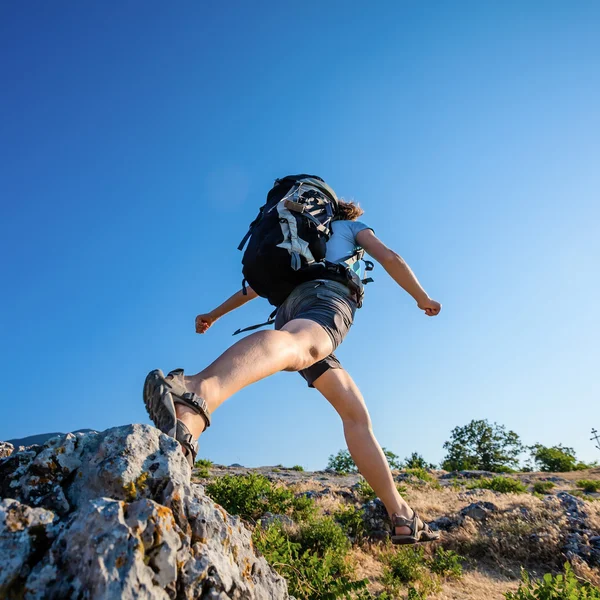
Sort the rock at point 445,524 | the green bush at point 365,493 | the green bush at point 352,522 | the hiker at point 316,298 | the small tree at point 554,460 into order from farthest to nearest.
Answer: the small tree at point 554,460 → the green bush at point 365,493 → the rock at point 445,524 → the green bush at point 352,522 → the hiker at point 316,298

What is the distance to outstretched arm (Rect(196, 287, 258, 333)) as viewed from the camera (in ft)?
12.1

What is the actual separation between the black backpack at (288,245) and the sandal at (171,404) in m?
1.23

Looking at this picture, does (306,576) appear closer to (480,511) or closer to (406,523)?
(406,523)

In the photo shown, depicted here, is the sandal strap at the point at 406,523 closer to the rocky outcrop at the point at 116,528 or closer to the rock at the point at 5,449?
the rocky outcrop at the point at 116,528

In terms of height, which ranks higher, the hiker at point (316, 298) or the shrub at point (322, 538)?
the hiker at point (316, 298)

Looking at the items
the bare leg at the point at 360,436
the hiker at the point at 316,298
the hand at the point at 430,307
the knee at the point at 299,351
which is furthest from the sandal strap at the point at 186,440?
the hand at the point at 430,307

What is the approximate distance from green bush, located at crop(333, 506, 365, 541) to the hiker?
1319 mm

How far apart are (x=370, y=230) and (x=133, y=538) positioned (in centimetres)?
265

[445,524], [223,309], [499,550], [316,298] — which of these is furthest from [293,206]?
[445,524]

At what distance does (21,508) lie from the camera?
92cm

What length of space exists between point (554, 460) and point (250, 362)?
27991mm

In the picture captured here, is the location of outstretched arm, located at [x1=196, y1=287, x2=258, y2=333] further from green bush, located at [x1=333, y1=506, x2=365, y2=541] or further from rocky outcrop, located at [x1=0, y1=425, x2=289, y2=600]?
rocky outcrop, located at [x1=0, y1=425, x2=289, y2=600]

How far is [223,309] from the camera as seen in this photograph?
3725mm

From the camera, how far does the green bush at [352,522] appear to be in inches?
159
